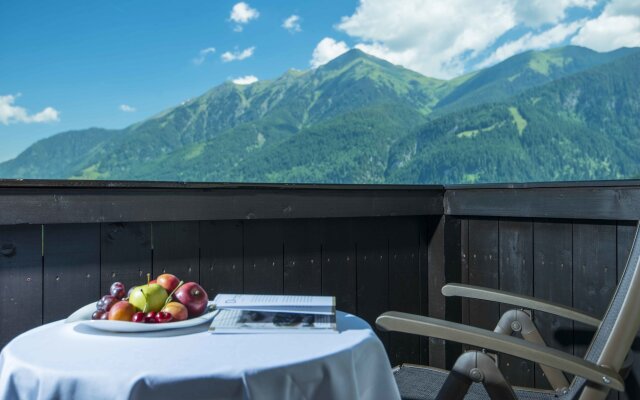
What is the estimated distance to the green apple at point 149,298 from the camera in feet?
3.99

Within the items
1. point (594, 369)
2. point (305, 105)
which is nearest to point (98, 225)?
point (594, 369)

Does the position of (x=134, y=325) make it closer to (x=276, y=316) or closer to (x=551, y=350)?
(x=276, y=316)

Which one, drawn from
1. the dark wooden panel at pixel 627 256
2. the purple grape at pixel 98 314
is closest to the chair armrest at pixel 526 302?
the dark wooden panel at pixel 627 256

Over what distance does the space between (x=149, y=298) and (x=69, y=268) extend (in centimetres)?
67

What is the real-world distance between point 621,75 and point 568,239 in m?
42.9

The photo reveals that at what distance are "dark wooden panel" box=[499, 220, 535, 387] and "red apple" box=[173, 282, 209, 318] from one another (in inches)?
58.8

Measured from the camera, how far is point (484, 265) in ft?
8.04

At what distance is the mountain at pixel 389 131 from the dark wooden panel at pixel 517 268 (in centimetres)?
2696

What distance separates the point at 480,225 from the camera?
247 centimetres

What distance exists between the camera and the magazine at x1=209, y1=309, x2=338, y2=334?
1147 mm

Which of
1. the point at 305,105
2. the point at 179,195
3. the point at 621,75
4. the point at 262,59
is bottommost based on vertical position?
the point at 179,195

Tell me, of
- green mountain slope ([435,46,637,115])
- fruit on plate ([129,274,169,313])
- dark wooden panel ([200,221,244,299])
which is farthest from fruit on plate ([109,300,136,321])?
green mountain slope ([435,46,637,115])

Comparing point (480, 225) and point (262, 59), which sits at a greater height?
point (262, 59)

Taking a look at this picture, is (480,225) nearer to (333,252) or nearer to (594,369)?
(333,252)
